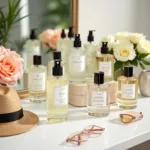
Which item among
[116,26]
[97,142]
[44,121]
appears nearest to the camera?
[97,142]

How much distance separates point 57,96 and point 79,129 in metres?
0.13

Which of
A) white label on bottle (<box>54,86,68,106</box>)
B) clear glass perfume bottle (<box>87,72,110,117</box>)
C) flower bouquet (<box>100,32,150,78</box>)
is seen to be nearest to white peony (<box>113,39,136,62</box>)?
flower bouquet (<box>100,32,150,78</box>)

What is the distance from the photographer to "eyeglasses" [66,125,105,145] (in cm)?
90

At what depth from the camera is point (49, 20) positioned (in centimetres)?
146

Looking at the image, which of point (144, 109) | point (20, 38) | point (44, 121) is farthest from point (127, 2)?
point (44, 121)

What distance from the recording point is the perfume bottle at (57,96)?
1035 millimetres

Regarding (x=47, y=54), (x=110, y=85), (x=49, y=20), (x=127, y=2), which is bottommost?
(x=110, y=85)

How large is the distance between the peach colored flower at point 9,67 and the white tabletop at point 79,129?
0.17 metres

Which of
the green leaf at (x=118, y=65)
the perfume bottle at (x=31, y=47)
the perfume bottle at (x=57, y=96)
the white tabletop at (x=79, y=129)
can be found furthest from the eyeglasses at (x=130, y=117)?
the perfume bottle at (x=31, y=47)

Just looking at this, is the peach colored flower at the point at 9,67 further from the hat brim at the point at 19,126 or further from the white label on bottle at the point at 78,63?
the white label on bottle at the point at 78,63

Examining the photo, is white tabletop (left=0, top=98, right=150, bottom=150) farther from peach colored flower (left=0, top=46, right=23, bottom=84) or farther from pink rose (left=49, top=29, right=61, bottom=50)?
pink rose (left=49, top=29, right=61, bottom=50)

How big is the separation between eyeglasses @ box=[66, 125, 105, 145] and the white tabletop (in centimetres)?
2

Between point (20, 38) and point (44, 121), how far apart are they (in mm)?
483

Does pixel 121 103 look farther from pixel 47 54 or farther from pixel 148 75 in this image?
pixel 47 54
